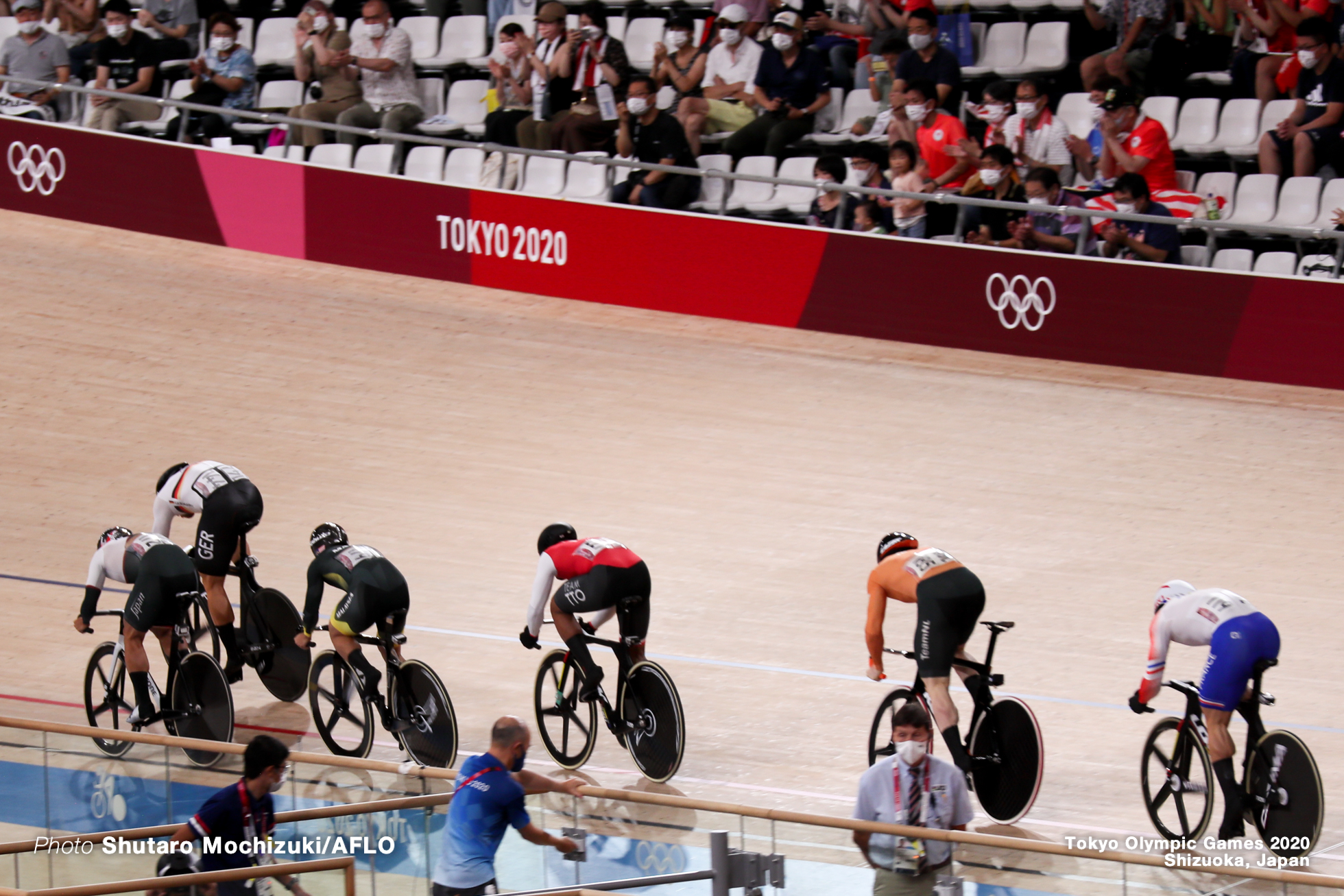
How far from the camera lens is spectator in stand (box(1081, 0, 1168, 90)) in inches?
503

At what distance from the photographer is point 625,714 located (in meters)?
7.17

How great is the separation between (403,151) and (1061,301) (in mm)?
6112

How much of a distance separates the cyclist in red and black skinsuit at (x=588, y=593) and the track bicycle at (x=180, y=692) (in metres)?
1.38

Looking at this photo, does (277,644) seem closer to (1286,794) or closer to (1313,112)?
(1286,794)

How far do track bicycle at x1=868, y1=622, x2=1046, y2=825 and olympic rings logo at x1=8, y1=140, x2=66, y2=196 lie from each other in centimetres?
1176

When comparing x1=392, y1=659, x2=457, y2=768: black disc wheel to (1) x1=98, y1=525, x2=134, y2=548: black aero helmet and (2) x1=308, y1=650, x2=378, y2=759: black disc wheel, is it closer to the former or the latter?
(2) x1=308, y1=650, x2=378, y2=759: black disc wheel

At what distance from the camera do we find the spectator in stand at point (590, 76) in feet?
45.4

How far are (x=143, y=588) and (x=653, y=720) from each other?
2222 mm

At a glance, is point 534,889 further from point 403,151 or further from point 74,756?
point 403,151

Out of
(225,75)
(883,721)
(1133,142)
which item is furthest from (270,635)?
(225,75)

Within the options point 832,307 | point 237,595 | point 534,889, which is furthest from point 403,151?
point 534,889

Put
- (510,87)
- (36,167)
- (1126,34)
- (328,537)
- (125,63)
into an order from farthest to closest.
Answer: (125,63) → (36,167) → (510,87) → (1126,34) → (328,537)

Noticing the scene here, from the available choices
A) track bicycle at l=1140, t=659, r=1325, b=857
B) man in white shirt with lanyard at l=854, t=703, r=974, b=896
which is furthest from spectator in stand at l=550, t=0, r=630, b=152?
man in white shirt with lanyard at l=854, t=703, r=974, b=896

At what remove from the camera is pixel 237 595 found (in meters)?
9.49
